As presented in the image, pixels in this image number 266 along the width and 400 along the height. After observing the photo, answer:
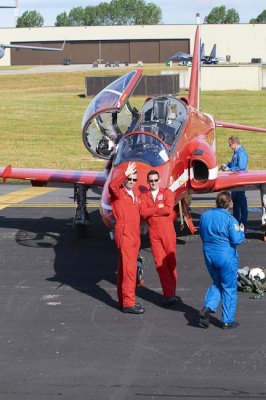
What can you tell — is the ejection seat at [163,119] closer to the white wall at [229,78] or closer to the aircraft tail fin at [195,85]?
the aircraft tail fin at [195,85]

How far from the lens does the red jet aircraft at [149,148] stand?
44.7 feet

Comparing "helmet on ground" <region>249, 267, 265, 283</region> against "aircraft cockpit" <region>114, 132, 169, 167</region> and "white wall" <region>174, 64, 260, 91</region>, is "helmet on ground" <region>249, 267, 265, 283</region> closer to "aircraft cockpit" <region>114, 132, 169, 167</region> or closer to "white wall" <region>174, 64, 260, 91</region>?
"aircraft cockpit" <region>114, 132, 169, 167</region>

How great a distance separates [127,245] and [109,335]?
50.6 inches

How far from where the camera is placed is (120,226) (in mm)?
11258

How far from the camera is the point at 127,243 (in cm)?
1118

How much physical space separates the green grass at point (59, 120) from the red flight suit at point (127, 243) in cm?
1556

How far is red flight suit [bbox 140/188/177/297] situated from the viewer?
452 inches

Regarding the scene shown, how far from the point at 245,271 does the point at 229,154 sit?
17492mm

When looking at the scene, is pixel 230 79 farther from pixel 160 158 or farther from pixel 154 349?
pixel 154 349

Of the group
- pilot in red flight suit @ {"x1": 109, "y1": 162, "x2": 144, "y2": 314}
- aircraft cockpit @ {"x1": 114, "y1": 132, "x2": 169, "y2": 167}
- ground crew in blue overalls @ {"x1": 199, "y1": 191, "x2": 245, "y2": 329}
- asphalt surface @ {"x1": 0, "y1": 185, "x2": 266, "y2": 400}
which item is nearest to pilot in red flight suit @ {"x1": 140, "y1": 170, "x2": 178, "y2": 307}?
pilot in red flight suit @ {"x1": 109, "y1": 162, "x2": 144, "y2": 314}

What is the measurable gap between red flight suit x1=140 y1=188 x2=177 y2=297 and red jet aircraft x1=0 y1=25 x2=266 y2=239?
141 cm

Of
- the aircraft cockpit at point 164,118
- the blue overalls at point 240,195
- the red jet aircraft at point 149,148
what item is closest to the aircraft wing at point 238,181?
the red jet aircraft at point 149,148

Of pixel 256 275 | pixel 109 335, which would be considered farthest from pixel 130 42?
pixel 109 335

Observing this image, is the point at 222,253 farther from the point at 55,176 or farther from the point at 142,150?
the point at 55,176
